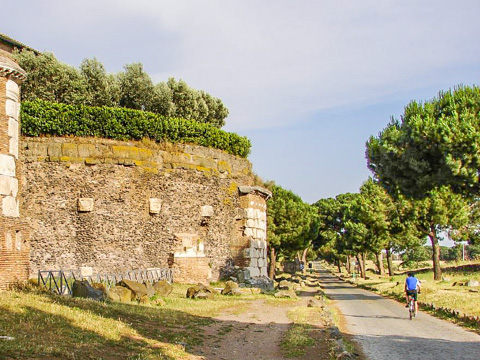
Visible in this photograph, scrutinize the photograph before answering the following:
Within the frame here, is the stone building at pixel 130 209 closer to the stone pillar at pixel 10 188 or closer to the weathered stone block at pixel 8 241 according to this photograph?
the stone pillar at pixel 10 188

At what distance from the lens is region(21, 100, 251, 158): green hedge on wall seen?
25172mm

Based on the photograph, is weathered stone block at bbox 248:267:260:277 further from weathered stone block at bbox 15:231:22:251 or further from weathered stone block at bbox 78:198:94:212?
weathered stone block at bbox 15:231:22:251

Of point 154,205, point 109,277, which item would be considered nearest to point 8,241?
point 109,277

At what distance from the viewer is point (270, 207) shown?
4962 cm

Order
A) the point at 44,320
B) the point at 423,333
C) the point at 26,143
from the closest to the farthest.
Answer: the point at 44,320 < the point at 423,333 < the point at 26,143

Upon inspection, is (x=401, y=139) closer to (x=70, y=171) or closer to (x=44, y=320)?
(x=44, y=320)

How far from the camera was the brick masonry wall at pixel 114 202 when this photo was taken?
24.2 metres

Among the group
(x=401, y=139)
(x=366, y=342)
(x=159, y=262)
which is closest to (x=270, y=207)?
(x=159, y=262)

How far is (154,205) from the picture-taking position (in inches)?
1042

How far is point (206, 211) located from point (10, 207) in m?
14.3

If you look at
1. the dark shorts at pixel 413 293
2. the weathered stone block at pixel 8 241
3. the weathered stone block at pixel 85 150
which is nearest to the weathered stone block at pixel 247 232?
the weathered stone block at pixel 85 150

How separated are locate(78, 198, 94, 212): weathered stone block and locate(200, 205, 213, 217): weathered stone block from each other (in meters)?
6.26

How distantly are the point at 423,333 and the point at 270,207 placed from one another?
35087mm

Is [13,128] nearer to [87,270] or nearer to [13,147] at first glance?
[13,147]
